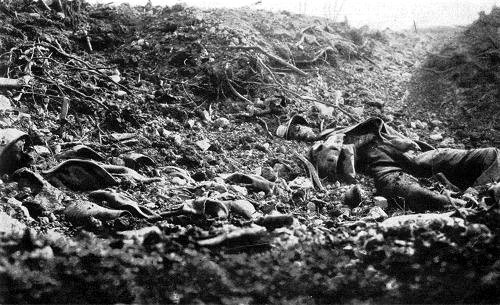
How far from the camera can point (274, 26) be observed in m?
7.21

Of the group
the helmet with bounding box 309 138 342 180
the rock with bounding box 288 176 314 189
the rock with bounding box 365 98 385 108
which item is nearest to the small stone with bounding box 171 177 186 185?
the rock with bounding box 288 176 314 189

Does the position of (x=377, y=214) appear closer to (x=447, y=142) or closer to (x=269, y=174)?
(x=269, y=174)

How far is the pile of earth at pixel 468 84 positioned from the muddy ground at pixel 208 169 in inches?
1.4

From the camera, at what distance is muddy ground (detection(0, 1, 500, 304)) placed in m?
1.92

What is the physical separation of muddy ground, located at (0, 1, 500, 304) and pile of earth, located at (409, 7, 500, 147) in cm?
4

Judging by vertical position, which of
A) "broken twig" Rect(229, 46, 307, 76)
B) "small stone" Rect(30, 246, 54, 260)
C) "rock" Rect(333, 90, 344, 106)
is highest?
"broken twig" Rect(229, 46, 307, 76)

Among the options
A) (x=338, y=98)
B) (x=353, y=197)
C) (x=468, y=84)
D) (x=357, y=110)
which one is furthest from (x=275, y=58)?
(x=353, y=197)

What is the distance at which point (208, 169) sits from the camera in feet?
11.5

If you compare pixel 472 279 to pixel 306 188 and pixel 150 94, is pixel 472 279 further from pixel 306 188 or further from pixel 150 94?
pixel 150 94

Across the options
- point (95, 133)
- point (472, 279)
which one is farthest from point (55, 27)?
point (472, 279)

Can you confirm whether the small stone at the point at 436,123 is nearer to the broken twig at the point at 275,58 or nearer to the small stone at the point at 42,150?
the broken twig at the point at 275,58

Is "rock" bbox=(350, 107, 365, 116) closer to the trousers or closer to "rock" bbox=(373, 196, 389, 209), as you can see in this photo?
the trousers

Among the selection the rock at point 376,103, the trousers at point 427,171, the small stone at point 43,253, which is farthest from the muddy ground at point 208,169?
the rock at point 376,103

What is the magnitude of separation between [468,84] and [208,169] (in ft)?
14.6
